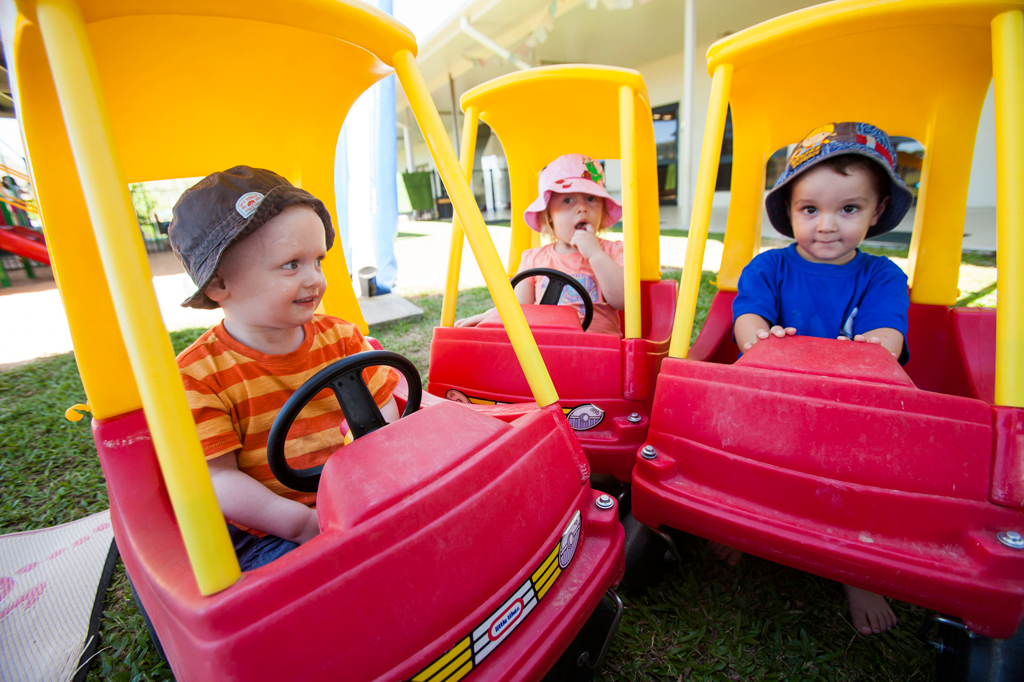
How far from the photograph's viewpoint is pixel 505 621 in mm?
830

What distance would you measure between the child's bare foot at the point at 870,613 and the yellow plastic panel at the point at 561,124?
4.26 feet

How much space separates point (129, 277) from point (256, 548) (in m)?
0.74

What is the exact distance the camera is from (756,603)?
1309mm

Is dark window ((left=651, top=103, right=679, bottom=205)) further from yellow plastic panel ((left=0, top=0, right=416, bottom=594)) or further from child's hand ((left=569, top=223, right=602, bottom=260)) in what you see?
yellow plastic panel ((left=0, top=0, right=416, bottom=594))

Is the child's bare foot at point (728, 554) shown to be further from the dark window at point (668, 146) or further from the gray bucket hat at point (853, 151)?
the dark window at point (668, 146)

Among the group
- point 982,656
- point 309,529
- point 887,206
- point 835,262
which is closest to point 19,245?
point 309,529

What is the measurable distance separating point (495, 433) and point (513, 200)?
70.2 inches

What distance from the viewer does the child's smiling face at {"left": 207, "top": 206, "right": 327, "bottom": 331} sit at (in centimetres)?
100

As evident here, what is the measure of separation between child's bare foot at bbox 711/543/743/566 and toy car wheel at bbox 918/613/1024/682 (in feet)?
1.69

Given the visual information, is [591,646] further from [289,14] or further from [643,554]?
[289,14]

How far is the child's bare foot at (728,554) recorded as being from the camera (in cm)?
142

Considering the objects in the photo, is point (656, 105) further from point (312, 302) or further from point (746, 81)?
point (312, 302)

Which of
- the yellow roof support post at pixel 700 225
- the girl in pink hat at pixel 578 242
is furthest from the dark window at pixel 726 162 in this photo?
the yellow roof support post at pixel 700 225

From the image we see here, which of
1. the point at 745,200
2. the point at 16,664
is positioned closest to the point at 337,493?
the point at 16,664
